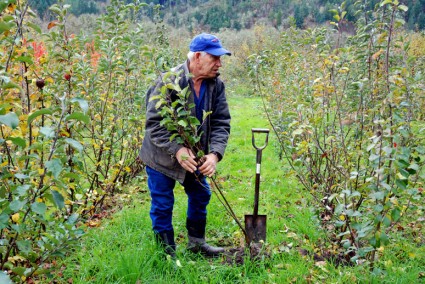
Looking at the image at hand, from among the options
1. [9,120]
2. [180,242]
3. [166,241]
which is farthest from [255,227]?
[9,120]

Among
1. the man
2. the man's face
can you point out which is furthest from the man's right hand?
the man's face

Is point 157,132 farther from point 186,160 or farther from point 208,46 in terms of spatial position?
point 208,46

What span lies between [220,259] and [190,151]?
43.4 inches

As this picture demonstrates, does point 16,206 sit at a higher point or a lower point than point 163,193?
higher

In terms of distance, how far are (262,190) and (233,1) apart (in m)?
63.4

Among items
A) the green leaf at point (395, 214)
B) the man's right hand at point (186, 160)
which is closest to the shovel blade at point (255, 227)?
the man's right hand at point (186, 160)

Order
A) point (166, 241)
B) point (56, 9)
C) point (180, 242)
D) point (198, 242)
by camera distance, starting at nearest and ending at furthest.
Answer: point (56, 9) < point (166, 241) < point (198, 242) < point (180, 242)

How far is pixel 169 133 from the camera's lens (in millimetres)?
2945

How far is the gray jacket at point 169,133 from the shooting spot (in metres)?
2.94

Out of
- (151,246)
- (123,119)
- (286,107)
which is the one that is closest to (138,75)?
(123,119)

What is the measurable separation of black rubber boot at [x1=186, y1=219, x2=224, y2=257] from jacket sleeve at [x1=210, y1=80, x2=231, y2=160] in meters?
0.77

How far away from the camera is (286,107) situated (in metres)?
5.93

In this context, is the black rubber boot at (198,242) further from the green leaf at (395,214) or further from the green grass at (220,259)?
the green leaf at (395,214)

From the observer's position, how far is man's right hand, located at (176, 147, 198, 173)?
280cm
